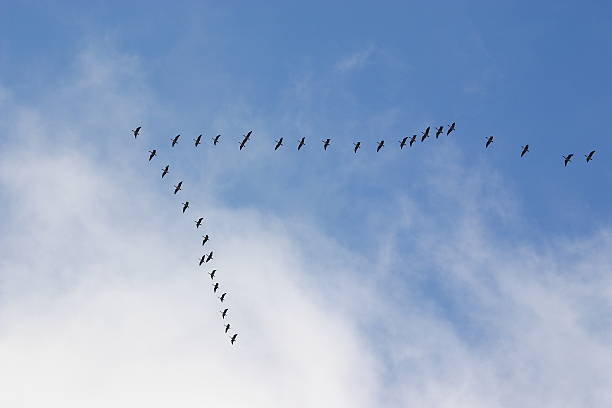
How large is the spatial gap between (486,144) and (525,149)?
5048 millimetres

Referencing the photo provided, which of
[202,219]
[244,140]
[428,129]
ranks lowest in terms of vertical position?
[202,219]

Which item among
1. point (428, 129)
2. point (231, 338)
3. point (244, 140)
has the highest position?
point (428, 129)

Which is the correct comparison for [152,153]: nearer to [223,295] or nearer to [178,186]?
[178,186]

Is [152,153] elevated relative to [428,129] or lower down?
lower down

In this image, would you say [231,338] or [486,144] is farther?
[231,338]

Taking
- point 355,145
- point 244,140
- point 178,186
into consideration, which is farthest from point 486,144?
point 178,186

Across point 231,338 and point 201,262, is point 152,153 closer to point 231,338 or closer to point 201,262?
point 201,262

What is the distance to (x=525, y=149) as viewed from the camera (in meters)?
120

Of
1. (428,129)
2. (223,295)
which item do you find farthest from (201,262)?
(428,129)

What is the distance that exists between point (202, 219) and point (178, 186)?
5.53 meters

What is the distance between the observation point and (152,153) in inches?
4857

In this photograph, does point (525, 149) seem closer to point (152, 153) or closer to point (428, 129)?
point (428, 129)

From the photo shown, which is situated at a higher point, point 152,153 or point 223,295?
point 152,153

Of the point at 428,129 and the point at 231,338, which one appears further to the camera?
the point at 231,338
